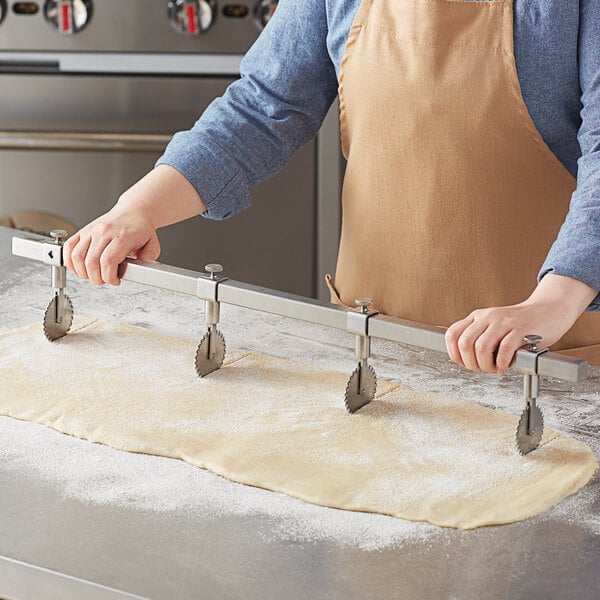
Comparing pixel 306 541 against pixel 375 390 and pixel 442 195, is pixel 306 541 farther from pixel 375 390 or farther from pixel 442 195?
pixel 442 195

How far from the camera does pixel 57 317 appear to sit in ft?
3.88

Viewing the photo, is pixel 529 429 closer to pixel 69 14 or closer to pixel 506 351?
pixel 506 351

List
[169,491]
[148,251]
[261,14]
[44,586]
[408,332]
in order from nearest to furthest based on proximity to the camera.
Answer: [44,586]
[169,491]
[408,332]
[148,251]
[261,14]

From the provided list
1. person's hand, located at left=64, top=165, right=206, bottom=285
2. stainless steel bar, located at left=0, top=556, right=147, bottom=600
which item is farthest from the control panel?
stainless steel bar, located at left=0, top=556, right=147, bottom=600

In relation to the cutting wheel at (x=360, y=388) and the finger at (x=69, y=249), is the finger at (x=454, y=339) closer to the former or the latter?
the cutting wheel at (x=360, y=388)

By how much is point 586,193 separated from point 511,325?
0.18 metres

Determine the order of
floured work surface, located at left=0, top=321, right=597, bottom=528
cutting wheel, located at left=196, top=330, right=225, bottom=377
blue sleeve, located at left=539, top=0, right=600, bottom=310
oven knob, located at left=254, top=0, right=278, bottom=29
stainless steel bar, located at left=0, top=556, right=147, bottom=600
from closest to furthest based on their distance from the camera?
stainless steel bar, located at left=0, top=556, right=147, bottom=600 < floured work surface, located at left=0, top=321, right=597, bottom=528 < blue sleeve, located at left=539, top=0, right=600, bottom=310 < cutting wheel, located at left=196, top=330, right=225, bottom=377 < oven knob, located at left=254, top=0, right=278, bottom=29

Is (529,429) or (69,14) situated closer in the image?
(529,429)

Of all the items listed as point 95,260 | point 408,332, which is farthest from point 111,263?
point 408,332

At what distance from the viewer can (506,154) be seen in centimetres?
123

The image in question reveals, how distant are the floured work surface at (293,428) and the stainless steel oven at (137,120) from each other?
48.4 inches

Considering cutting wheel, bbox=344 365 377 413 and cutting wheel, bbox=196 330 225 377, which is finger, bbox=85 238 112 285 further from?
cutting wheel, bbox=344 365 377 413

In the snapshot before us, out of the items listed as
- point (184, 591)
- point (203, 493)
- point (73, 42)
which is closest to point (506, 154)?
point (203, 493)

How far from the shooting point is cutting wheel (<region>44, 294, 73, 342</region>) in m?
1.18
